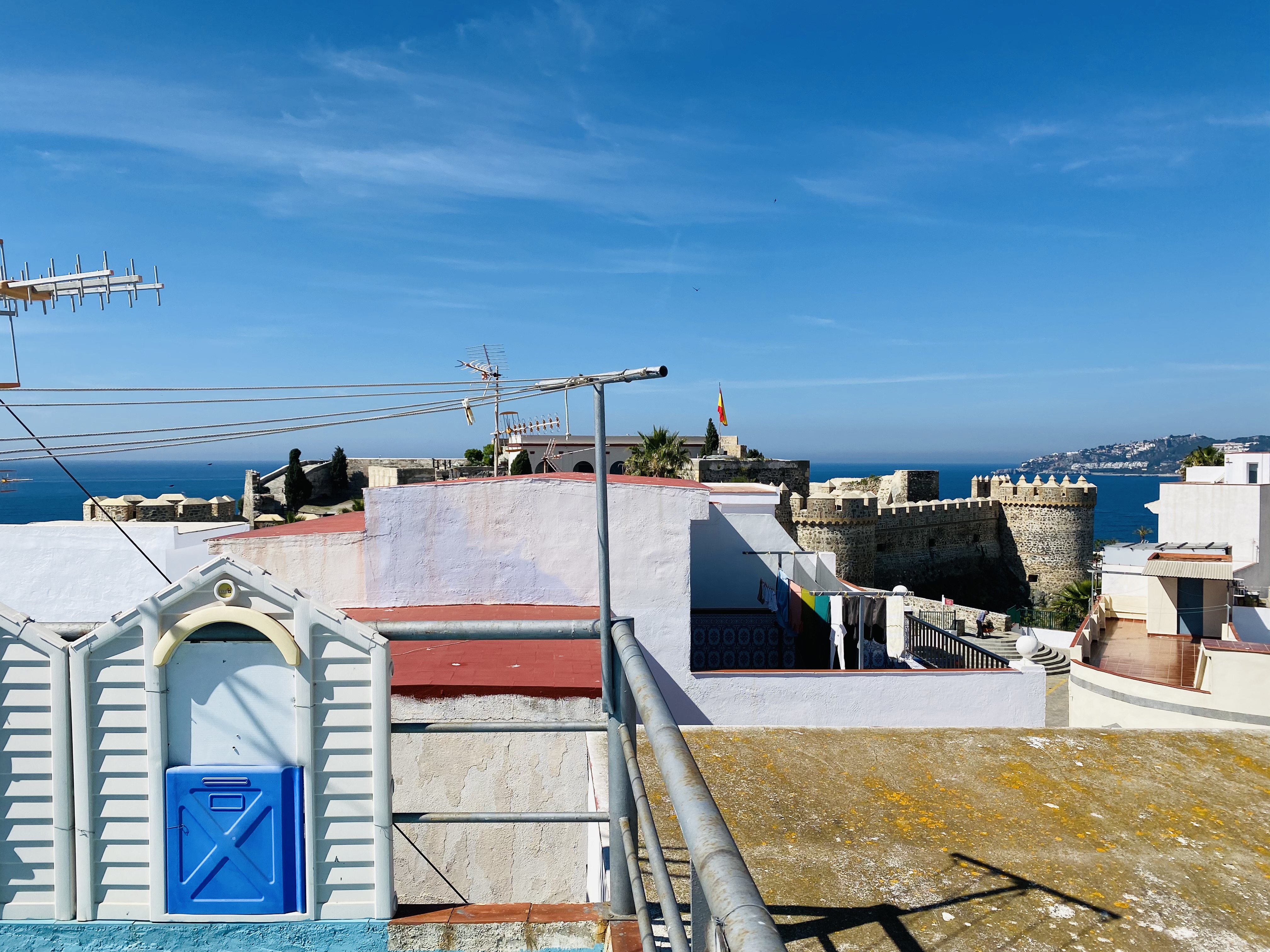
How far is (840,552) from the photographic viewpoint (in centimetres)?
3884

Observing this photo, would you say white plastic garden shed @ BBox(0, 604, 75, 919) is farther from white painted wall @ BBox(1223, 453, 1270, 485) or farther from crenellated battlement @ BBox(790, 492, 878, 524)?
crenellated battlement @ BBox(790, 492, 878, 524)

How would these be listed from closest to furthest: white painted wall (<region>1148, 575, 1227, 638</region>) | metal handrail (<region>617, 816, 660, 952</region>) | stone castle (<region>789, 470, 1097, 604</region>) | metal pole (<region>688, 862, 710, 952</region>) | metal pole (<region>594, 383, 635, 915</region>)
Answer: metal pole (<region>688, 862, 710, 952</region>) → metal handrail (<region>617, 816, 660, 952</region>) → metal pole (<region>594, 383, 635, 915</region>) → white painted wall (<region>1148, 575, 1227, 638</region>) → stone castle (<region>789, 470, 1097, 604</region>)

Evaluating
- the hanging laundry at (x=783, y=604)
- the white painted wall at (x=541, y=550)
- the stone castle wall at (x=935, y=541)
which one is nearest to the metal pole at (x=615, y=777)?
the white painted wall at (x=541, y=550)

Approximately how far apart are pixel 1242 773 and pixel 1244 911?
1.80m

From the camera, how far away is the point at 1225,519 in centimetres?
2683

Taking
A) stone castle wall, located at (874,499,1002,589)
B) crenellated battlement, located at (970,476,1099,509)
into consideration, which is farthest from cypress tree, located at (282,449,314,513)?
crenellated battlement, located at (970,476,1099,509)

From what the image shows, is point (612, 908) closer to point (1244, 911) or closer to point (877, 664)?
point (1244, 911)

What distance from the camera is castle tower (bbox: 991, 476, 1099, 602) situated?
44938 mm

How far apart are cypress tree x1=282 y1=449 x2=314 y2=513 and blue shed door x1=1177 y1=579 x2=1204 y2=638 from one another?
4771 cm

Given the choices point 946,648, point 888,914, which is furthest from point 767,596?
point 888,914

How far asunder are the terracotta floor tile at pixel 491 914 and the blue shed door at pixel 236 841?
492mm

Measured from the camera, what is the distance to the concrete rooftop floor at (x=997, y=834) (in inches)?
119

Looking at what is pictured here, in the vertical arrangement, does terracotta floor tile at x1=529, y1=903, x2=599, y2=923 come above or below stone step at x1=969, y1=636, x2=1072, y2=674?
above

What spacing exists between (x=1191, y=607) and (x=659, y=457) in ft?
67.1
